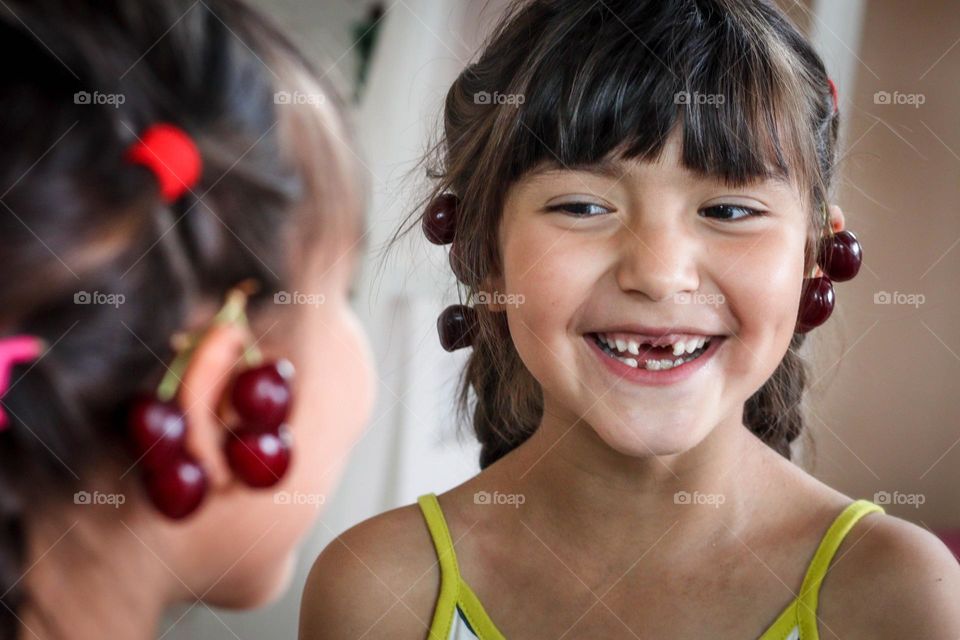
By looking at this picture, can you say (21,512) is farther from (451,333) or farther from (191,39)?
(451,333)

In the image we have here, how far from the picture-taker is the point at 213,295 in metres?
0.75

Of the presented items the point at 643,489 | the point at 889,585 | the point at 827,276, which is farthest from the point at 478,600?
the point at 827,276

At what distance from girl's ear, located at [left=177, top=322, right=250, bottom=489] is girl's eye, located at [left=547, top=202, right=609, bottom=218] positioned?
580mm

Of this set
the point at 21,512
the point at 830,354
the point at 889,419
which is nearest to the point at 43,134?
the point at 21,512

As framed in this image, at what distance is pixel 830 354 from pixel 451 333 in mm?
763

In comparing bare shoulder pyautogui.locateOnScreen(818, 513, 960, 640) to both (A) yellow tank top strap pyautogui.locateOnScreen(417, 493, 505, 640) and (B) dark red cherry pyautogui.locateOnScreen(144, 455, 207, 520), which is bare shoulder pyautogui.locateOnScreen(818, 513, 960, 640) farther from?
(B) dark red cherry pyautogui.locateOnScreen(144, 455, 207, 520)

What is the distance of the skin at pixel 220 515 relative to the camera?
0.74 m

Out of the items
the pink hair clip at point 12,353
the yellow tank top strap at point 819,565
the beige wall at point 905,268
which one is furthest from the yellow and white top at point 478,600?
the beige wall at point 905,268

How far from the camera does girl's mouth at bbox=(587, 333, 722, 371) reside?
1.28m

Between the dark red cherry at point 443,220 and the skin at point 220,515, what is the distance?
619 mm

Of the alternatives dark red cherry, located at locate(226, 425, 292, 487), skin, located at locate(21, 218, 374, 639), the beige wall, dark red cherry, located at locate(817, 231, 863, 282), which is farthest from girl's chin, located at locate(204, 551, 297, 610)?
the beige wall

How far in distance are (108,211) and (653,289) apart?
642 mm

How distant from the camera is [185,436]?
2.42ft

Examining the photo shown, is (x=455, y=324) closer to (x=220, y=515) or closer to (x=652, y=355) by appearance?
(x=652, y=355)
